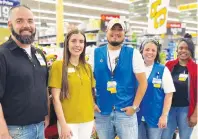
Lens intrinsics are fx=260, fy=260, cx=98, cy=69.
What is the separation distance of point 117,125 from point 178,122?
1025mm

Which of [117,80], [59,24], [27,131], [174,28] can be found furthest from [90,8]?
[27,131]

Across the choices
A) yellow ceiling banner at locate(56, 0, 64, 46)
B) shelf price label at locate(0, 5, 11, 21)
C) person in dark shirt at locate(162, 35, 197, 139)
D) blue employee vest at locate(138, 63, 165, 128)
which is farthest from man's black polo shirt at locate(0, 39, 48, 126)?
yellow ceiling banner at locate(56, 0, 64, 46)

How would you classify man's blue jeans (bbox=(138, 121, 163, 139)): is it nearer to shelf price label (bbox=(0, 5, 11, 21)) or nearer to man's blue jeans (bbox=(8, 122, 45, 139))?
man's blue jeans (bbox=(8, 122, 45, 139))

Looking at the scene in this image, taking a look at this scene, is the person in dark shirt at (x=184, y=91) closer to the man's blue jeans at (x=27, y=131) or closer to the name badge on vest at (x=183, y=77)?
the name badge on vest at (x=183, y=77)

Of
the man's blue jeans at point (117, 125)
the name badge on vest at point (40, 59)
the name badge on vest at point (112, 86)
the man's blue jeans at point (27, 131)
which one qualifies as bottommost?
the man's blue jeans at point (117, 125)

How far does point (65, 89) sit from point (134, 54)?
0.73 meters

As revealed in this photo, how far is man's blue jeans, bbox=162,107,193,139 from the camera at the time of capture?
3.08 meters

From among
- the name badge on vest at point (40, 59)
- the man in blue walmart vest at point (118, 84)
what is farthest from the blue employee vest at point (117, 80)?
the name badge on vest at point (40, 59)

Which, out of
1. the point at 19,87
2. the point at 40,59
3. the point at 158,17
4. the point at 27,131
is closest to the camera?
the point at 19,87

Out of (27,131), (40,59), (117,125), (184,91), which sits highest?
(40,59)

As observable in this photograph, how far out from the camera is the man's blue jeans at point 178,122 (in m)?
3.08

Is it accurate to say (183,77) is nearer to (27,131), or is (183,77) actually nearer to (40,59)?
(40,59)

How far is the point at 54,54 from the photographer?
3686 millimetres

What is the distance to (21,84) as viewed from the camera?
1.88m
